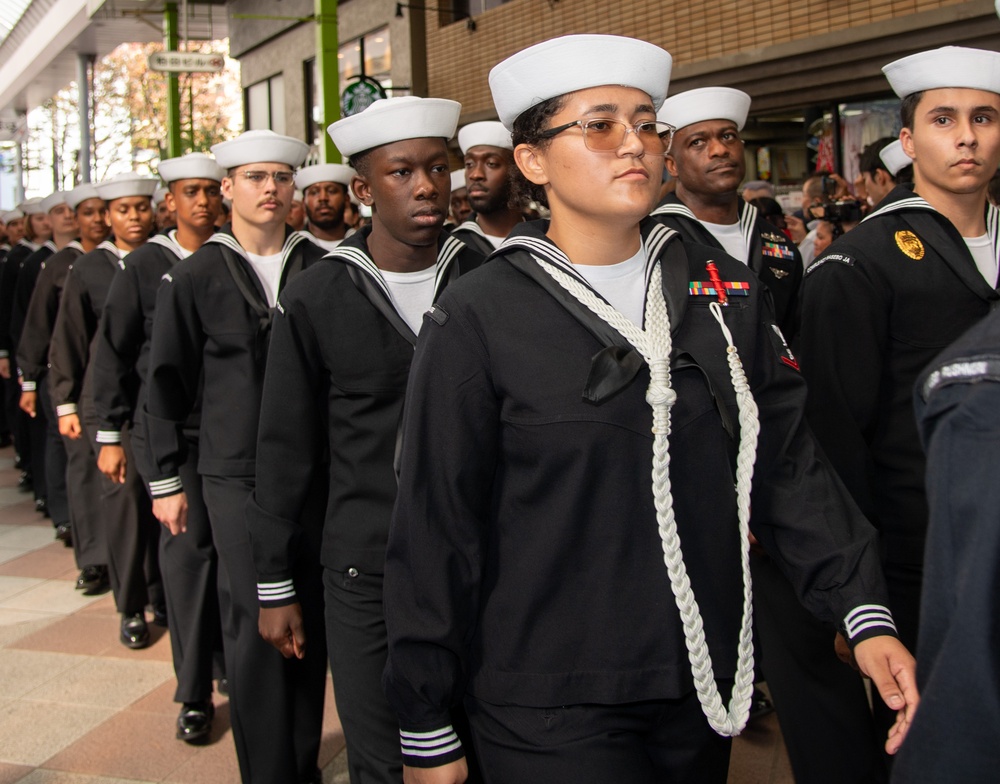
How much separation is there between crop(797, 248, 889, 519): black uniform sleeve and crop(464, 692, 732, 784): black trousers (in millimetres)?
1178

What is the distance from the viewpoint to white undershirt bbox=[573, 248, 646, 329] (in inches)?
91.4

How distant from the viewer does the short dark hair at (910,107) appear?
3.41 m

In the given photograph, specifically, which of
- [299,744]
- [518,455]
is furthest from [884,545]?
[299,744]

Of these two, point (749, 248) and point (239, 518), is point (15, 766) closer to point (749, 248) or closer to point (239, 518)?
point (239, 518)

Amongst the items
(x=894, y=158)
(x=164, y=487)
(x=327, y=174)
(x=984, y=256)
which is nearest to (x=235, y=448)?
(x=164, y=487)

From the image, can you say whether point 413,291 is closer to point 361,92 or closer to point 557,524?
point 557,524

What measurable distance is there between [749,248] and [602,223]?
220 cm

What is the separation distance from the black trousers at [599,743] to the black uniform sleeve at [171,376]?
246 cm

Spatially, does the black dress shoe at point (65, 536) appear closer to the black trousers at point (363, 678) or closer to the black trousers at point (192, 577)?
the black trousers at point (192, 577)

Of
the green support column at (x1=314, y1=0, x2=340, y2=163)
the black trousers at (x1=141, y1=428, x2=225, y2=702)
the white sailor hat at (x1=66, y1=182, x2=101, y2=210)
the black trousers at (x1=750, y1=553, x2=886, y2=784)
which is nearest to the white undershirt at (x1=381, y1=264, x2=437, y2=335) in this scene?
the black trousers at (x1=750, y1=553, x2=886, y2=784)

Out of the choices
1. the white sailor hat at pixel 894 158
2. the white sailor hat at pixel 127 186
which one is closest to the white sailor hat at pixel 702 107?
the white sailor hat at pixel 894 158

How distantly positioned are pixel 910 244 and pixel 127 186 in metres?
4.99

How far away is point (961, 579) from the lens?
3.84ft

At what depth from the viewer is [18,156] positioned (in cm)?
3341
